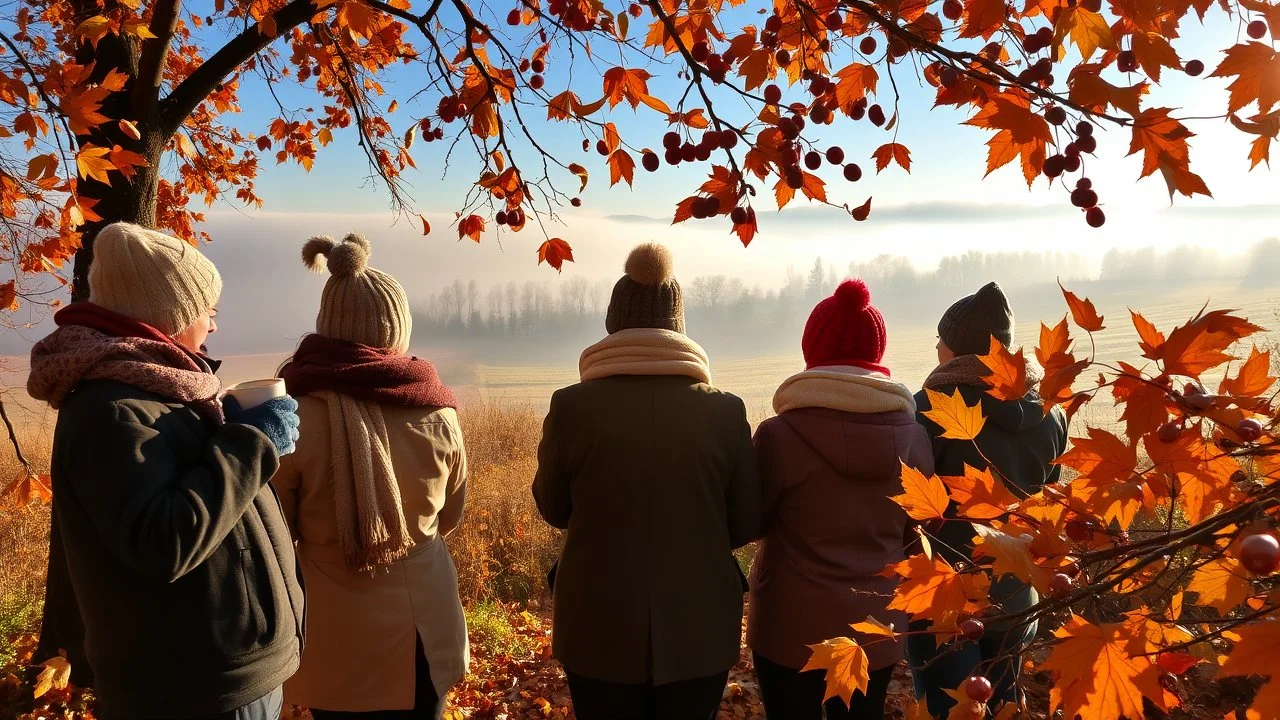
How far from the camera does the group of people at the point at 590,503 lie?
1596 mm

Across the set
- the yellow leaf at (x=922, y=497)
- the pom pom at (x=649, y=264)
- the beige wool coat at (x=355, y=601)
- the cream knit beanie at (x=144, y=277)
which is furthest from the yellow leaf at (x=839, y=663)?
the cream knit beanie at (x=144, y=277)

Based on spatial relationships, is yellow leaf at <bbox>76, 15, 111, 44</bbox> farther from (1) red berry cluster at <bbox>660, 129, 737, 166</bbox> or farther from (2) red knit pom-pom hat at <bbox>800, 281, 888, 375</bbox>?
(2) red knit pom-pom hat at <bbox>800, 281, 888, 375</bbox>

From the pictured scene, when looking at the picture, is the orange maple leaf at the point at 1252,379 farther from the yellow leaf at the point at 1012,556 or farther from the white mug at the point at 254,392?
the white mug at the point at 254,392

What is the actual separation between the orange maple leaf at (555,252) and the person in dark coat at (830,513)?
3.27 feet

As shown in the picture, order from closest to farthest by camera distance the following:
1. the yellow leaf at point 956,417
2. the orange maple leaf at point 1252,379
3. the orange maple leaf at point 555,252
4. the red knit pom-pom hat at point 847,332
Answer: the orange maple leaf at point 1252,379 < the yellow leaf at point 956,417 < the red knit pom-pom hat at point 847,332 < the orange maple leaf at point 555,252

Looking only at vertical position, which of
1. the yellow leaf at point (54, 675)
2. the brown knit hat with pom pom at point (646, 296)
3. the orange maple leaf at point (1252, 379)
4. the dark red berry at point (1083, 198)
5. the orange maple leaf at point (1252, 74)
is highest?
the orange maple leaf at point (1252, 74)

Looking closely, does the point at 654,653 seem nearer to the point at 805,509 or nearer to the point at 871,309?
the point at 805,509

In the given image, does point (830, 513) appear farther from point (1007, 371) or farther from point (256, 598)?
point (256, 598)

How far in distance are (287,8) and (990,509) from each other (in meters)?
3.74

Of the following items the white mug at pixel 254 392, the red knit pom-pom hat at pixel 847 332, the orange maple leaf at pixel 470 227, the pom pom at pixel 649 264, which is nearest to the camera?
the white mug at pixel 254 392

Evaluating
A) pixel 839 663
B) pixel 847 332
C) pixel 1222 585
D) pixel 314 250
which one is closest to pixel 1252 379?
pixel 1222 585

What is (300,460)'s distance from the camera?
1854mm

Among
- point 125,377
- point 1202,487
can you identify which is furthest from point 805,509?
point 125,377

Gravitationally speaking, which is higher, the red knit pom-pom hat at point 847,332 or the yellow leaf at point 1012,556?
the red knit pom-pom hat at point 847,332
